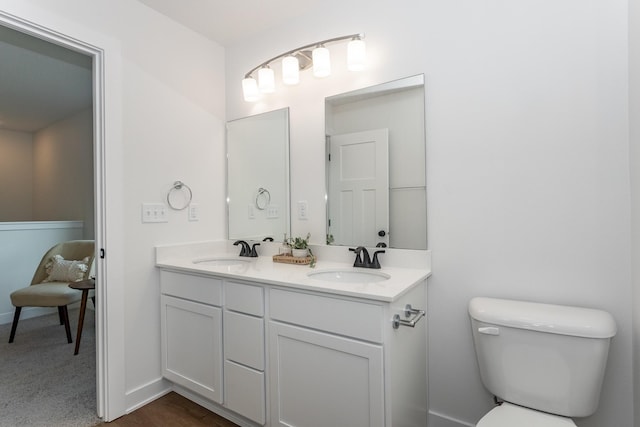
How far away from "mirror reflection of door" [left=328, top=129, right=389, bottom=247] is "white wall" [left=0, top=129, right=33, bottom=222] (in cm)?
523

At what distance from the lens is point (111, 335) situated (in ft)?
5.74

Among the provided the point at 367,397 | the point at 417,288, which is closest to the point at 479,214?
the point at 417,288

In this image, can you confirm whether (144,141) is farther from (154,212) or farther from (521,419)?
(521,419)

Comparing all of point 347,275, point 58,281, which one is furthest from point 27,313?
point 347,275

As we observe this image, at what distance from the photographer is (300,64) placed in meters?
1.99

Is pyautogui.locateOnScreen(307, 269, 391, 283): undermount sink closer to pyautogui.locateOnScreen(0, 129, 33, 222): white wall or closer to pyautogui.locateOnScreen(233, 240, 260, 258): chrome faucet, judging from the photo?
pyautogui.locateOnScreen(233, 240, 260, 258): chrome faucet

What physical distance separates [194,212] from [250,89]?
91cm

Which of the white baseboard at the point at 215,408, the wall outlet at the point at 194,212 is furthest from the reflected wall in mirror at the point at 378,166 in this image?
the white baseboard at the point at 215,408

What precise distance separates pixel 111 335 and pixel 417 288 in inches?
64.6

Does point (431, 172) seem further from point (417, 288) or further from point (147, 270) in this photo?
point (147, 270)

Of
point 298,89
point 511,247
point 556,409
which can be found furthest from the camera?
point 298,89

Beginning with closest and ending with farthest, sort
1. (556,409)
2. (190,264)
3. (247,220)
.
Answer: (556,409) < (190,264) < (247,220)

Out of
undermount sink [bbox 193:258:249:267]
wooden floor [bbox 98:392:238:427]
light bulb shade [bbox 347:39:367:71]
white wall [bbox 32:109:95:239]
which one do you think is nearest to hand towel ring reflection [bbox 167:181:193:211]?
undermount sink [bbox 193:258:249:267]

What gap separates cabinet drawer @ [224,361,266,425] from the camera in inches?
59.3
